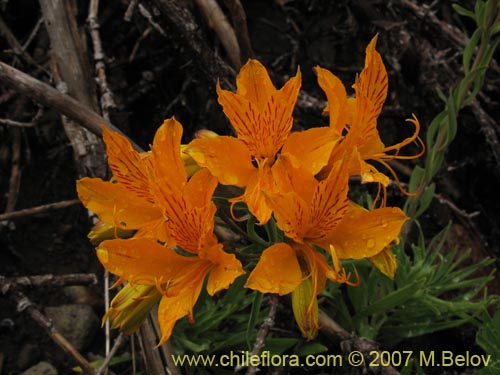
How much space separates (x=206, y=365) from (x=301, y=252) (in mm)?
705

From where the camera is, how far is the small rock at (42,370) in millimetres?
1981

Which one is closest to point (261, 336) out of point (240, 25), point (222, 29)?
point (240, 25)

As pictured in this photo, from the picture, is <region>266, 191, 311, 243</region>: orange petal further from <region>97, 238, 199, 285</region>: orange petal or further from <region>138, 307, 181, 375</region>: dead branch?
<region>138, 307, 181, 375</region>: dead branch

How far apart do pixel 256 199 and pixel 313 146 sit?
0.54 ft

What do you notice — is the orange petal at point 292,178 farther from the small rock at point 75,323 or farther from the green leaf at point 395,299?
the small rock at point 75,323

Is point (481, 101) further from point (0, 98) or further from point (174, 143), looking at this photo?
point (0, 98)

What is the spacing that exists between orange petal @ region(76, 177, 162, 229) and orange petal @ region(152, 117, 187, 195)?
114mm

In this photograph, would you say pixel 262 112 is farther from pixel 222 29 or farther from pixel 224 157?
pixel 222 29

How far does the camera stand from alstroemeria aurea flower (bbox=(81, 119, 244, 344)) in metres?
1.19

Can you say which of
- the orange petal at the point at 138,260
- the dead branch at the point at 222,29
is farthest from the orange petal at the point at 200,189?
the dead branch at the point at 222,29

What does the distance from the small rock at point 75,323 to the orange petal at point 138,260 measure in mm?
948

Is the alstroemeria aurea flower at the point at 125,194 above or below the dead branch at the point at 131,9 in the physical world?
below

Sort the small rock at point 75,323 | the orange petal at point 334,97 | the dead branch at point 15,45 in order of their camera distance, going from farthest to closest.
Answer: the dead branch at point 15,45, the small rock at point 75,323, the orange petal at point 334,97

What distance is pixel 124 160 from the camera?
1.23 m
